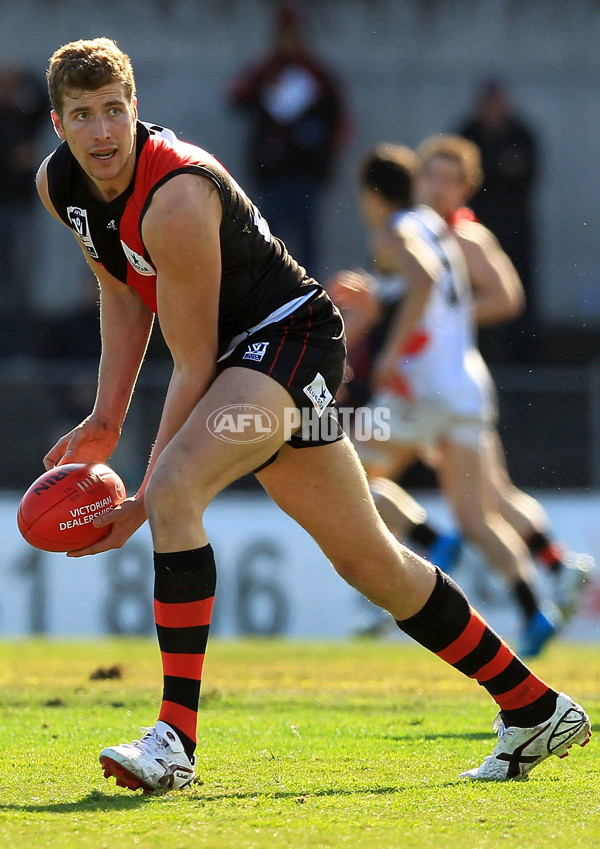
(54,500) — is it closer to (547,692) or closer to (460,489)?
(547,692)

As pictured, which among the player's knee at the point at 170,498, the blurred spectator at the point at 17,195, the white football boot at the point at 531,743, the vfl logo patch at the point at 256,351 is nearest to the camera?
the player's knee at the point at 170,498

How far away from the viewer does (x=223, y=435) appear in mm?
4160

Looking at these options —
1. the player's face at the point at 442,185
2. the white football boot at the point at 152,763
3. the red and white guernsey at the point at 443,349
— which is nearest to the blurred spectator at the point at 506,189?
the player's face at the point at 442,185

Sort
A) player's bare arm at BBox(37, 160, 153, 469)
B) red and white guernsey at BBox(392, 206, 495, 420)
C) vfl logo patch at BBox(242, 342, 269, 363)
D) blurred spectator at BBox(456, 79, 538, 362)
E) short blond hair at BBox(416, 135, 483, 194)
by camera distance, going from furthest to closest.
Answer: blurred spectator at BBox(456, 79, 538, 362) < short blond hair at BBox(416, 135, 483, 194) < red and white guernsey at BBox(392, 206, 495, 420) < player's bare arm at BBox(37, 160, 153, 469) < vfl logo patch at BBox(242, 342, 269, 363)

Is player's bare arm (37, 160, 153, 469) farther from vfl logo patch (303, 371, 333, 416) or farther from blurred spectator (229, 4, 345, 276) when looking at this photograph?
blurred spectator (229, 4, 345, 276)

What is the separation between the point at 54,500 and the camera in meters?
4.43

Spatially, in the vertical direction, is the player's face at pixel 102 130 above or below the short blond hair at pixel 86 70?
below

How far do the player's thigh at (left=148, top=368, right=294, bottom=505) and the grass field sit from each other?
924mm

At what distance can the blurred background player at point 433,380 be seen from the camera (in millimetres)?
8914

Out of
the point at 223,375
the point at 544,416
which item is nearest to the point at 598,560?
the point at 544,416

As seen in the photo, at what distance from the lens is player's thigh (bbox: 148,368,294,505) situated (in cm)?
411

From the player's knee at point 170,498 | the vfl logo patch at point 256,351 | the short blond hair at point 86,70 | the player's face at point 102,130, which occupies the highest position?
the short blond hair at point 86,70

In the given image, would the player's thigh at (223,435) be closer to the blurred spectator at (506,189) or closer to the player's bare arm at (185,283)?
the player's bare arm at (185,283)

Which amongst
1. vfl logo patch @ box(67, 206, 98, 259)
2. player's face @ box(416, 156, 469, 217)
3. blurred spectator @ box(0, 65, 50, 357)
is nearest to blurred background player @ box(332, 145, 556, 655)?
player's face @ box(416, 156, 469, 217)
